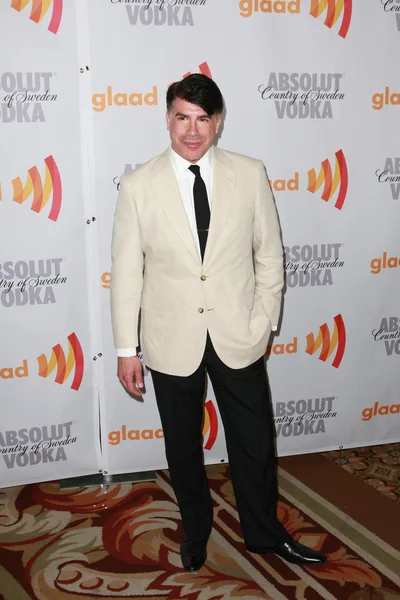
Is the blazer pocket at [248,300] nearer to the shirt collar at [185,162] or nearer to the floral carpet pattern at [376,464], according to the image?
the shirt collar at [185,162]

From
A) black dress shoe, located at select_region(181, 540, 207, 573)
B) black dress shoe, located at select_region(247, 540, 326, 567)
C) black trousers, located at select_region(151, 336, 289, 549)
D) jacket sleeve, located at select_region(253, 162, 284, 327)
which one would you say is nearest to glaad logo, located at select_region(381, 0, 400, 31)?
jacket sleeve, located at select_region(253, 162, 284, 327)

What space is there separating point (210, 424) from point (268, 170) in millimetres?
1319

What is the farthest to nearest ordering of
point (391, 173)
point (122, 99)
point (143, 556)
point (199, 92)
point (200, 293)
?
1. point (391, 173)
2. point (122, 99)
3. point (143, 556)
4. point (200, 293)
5. point (199, 92)

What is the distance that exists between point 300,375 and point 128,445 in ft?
3.12

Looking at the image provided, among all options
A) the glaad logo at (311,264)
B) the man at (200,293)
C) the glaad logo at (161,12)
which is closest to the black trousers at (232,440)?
the man at (200,293)

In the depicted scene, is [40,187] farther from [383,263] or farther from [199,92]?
[383,263]

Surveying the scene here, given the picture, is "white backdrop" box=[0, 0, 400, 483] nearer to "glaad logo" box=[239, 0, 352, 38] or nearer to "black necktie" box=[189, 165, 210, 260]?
"glaad logo" box=[239, 0, 352, 38]

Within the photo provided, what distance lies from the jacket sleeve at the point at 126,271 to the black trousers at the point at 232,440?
0.23 meters

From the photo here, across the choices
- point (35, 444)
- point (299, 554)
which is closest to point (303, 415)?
point (299, 554)

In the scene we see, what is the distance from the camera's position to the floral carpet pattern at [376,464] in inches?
129

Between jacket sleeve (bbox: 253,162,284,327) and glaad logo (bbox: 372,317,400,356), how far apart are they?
114 cm

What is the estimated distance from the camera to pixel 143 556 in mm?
2732

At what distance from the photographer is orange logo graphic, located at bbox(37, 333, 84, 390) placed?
325cm

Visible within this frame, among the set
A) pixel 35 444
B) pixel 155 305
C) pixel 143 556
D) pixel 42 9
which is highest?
pixel 42 9
